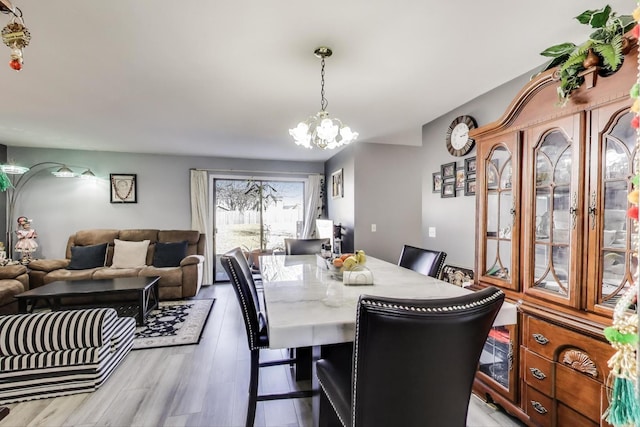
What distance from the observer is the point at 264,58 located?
197cm

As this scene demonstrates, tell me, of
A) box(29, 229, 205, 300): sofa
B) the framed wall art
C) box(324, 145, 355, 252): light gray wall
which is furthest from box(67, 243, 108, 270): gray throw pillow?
box(324, 145, 355, 252): light gray wall

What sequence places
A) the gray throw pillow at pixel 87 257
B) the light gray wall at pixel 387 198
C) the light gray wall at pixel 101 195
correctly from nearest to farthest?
the gray throw pillow at pixel 87 257 → the light gray wall at pixel 387 198 → the light gray wall at pixel 101 195

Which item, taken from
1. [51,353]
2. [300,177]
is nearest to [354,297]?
[51,353]

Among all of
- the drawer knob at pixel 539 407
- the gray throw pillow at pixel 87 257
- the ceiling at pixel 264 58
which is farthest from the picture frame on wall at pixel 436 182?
the gray throw pillow at pixel 87 257

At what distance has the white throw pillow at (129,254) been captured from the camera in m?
4.36

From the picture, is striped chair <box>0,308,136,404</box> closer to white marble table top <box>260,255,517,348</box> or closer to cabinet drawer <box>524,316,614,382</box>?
white marble table top <box>260,255,517,348</box>

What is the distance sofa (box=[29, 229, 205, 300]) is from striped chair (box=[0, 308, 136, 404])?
6.49 feet

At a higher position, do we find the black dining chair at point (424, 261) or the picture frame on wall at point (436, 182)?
the picture frame on wall at point (436, 182)

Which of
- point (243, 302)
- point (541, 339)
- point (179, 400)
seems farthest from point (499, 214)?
point (179, 400)

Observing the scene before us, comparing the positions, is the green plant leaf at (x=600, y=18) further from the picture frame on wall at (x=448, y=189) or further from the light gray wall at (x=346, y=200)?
the light gray wall at (x=346, y=200)

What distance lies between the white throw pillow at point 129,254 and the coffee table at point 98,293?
66cm

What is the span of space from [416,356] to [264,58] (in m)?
1.98

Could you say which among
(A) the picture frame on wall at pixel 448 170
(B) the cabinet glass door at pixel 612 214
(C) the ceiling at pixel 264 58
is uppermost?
(C) the ceiling at pixel 264 58

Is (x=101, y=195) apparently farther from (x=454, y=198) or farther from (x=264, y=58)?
(x=454, y=198)
